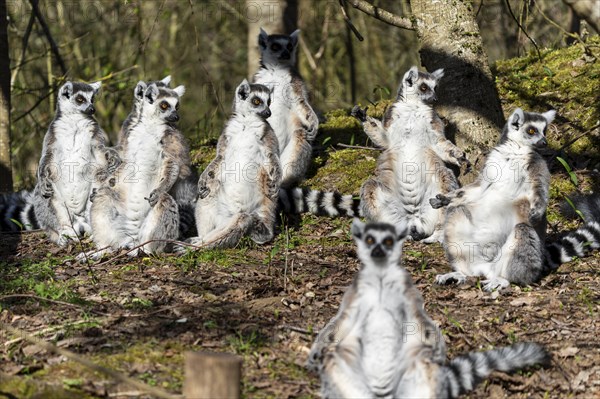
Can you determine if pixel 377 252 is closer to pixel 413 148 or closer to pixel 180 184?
pixel 413 148

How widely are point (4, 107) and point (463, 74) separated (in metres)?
5.02

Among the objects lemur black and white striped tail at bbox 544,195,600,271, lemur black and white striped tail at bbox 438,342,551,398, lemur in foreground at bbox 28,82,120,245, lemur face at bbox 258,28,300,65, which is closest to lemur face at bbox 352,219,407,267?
lemur black and white striped tail at bbox 438,342,551,398

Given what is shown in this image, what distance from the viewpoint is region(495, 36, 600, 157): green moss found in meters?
8.98

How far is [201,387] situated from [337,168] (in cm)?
581

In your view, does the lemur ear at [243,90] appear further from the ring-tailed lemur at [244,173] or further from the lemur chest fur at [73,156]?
the lemur chest fur at [73,156]

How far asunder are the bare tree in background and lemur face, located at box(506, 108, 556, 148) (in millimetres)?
1395

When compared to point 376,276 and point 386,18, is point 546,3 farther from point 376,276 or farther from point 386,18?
point 376,276

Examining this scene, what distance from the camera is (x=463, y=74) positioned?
8055 mm

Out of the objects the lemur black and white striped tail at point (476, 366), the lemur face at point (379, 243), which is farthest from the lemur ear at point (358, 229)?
the lemur black and white striped tail at point (476, 366)

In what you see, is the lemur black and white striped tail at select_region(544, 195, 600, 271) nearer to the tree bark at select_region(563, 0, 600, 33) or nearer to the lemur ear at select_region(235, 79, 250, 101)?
the lemur ear at select_region(235, 79, 250, 101)

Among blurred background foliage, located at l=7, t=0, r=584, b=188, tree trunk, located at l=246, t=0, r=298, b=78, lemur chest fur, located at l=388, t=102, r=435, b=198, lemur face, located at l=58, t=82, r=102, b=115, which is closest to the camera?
lemur chest fur, located at l=388, t=102, r=435, b=198

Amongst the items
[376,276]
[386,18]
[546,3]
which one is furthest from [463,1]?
[546,3]

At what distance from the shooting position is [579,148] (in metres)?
8.91

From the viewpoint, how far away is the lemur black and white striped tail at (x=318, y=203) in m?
8.20
